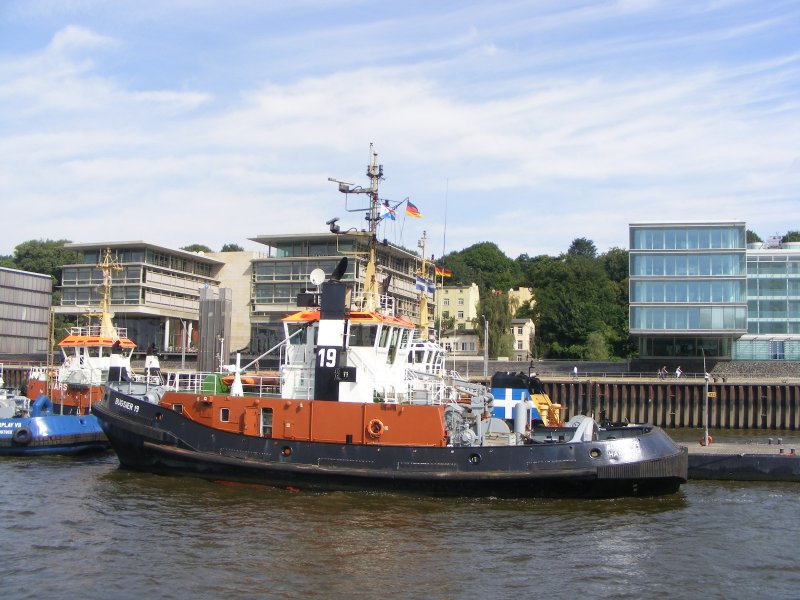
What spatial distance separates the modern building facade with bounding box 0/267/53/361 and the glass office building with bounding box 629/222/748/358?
4028cm

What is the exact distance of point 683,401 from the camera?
38.8 meters

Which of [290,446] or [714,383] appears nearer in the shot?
[290,446]

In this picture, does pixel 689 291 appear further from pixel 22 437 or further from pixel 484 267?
pixel 484 267

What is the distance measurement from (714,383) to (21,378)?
127ft

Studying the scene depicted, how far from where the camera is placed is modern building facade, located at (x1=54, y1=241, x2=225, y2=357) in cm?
5588

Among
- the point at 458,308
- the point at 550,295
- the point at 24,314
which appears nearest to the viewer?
the point at 24,314

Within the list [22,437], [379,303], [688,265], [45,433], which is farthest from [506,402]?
[688,265]

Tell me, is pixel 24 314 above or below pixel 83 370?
above

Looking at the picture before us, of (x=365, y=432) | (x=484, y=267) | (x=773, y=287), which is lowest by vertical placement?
(x=365, y=432)

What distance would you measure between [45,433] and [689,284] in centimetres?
3565

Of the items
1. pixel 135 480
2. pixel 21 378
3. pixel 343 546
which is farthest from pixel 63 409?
pixel 21 378

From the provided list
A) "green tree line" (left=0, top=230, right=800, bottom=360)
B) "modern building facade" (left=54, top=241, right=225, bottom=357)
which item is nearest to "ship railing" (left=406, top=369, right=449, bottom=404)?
"green tree line" (left=0, top=230, right=800, bottom=360)

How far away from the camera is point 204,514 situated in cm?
1625

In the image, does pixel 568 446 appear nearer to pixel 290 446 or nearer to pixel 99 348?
pixel 290 446
